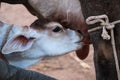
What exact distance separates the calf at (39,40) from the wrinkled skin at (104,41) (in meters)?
0.38

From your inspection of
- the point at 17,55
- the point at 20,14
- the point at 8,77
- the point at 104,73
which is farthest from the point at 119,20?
the point at 20,14

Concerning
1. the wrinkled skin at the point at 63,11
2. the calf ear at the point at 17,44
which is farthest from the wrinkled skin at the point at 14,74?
the wrinkled skin at the point at 63,11

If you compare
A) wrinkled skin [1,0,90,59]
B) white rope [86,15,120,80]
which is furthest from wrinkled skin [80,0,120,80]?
wrinkled skin [1,0,90,59]

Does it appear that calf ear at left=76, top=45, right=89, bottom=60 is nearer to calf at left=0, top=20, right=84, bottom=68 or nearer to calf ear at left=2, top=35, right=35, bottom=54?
calf at left=0, top=20, right=84, bottom=68

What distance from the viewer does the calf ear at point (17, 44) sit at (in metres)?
2.29

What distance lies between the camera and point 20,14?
478 centimetres

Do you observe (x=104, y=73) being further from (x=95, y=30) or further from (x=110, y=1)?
→ (x=110, y=1)

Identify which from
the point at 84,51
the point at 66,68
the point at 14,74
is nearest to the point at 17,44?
the point at 84,51

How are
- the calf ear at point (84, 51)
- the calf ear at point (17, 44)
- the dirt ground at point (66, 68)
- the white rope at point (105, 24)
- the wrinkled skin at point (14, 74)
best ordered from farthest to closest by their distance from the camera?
the dirt ground at point (66, 68), the calf ear at point (84, 51), the calf ear at point (17, 44), the white rope at point (105, 24), the wrinkled skin at point (14, 74)

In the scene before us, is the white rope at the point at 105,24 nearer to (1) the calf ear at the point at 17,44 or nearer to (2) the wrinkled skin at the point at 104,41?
(2) the wrinkled skin at the point at 104,41

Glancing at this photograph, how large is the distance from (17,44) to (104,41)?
473 millimetres

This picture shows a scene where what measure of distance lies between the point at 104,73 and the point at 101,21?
25 centimetres

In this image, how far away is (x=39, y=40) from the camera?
250 centimetres

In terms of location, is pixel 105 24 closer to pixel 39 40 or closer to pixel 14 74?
pixel 14 74
